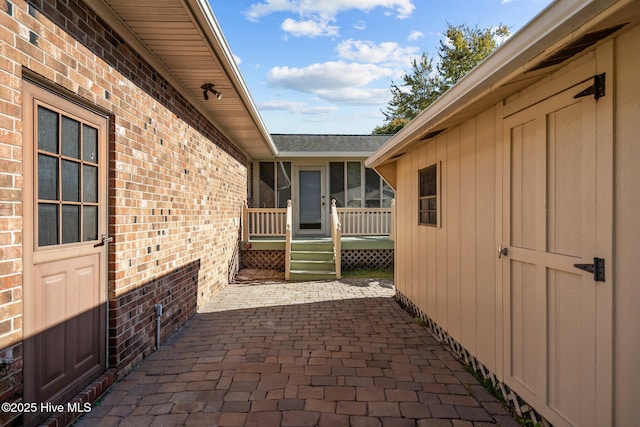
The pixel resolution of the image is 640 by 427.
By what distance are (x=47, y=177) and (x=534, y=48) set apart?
117 inches

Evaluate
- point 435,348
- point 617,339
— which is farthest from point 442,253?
point 617,339

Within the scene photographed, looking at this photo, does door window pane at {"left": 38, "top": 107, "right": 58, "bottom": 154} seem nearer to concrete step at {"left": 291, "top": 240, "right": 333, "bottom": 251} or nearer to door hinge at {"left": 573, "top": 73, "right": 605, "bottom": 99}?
door hinge at {"left": 573, "top": 73, "right": 605, "bottom": 99}

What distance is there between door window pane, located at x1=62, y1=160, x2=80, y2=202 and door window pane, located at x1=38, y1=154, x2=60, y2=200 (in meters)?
0.08

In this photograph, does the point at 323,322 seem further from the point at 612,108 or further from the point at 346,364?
the point at 612,108

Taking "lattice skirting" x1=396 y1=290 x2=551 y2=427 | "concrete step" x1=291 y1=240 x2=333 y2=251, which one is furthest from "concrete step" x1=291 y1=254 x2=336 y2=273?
"lattice skirting" x1=396 y1=290 x2=551 y2=427

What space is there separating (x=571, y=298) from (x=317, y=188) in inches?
349

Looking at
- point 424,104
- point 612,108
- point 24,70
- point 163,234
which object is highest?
point 424,104

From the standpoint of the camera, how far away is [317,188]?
10.7 metres

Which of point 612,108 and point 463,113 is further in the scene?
point 463,113

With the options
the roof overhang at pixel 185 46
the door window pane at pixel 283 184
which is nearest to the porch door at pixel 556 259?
the roof overhang at pixel 185 46

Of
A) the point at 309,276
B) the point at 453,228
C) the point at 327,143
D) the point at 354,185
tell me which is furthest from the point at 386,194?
the point at 453,228

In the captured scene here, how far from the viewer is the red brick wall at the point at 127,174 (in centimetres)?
192

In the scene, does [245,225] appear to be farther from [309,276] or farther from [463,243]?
[463,243]

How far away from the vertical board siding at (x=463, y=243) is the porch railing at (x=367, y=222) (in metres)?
4.18
